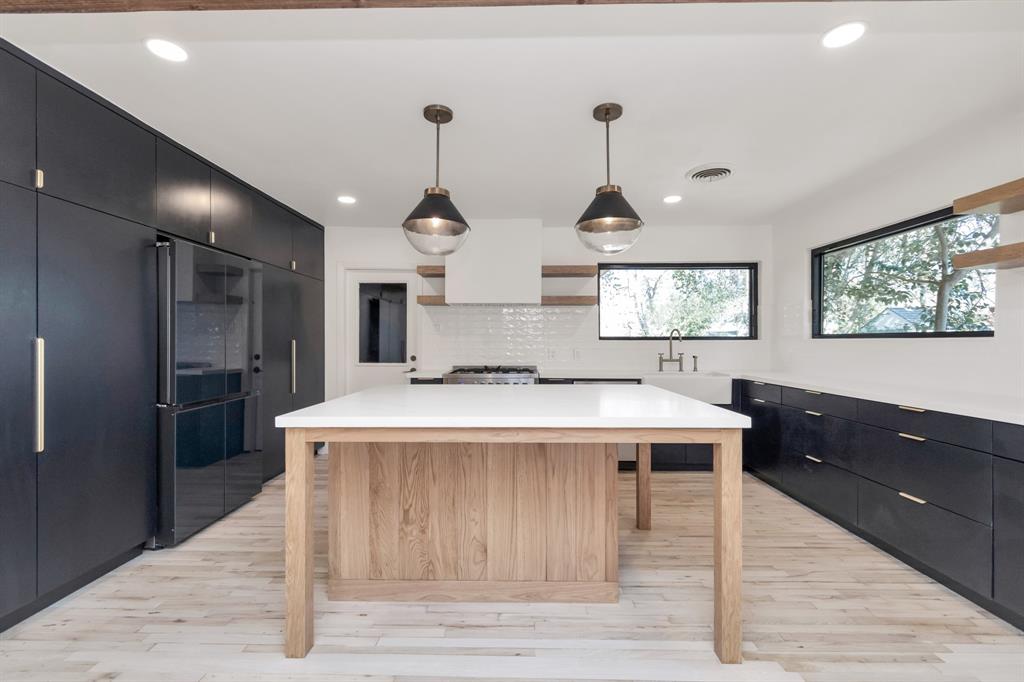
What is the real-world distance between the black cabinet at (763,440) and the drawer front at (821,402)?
0.19 m

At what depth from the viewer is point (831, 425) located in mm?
3045

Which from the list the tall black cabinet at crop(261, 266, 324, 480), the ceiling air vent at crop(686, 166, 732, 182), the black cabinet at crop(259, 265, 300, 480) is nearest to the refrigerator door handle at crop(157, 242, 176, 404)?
the black cabinet at crop(259, 265, 300, 480)

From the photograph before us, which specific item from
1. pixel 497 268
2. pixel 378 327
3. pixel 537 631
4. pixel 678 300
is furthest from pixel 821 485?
pixel 378 327

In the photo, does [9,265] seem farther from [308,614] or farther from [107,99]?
[308,614]

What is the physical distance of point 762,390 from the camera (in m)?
3.92

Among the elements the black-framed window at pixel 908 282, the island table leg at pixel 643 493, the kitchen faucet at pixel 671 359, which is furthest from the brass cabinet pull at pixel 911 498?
the kitchen faucet at pixel 671 359

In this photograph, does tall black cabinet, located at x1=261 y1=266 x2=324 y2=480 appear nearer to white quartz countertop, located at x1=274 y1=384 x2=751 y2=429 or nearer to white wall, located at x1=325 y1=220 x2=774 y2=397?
white wall, located at x1=325 y1=220 x2=774 y2=397

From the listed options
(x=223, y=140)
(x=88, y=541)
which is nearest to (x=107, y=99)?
(x=223, y=140)

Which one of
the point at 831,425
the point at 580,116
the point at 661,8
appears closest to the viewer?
the point at 661,8

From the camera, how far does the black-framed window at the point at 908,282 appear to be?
2.70 meters

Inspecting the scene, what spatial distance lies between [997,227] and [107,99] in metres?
4.55

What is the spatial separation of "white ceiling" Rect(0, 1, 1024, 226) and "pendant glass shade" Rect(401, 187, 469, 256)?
528 mm

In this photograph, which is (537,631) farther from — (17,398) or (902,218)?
(902,218)

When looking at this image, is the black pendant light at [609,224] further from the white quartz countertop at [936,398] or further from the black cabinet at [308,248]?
the black cabinet at [308,248]
